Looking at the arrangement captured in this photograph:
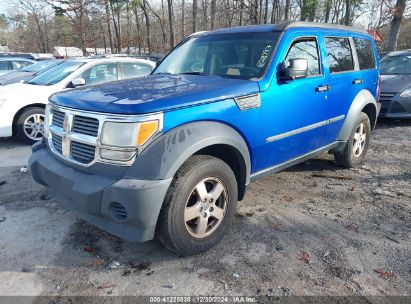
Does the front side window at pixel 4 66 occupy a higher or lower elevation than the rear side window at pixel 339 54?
lower

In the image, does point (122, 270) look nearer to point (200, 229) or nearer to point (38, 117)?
point (200, 229)

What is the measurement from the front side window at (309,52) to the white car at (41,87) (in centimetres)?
397

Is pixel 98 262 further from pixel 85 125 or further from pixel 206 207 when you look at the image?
pixel 85 125

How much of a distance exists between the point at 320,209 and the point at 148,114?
2420 mm

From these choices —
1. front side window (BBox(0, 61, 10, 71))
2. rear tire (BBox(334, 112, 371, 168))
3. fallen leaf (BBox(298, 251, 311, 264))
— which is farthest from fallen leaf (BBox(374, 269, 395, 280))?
front side window (BBox(0, 61, 10, 71))

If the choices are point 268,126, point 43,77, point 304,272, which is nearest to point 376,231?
point 304,272

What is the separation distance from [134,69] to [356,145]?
16.4 feet

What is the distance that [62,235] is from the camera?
3.47 m

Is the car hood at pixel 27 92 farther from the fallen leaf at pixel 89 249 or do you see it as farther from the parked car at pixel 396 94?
the parked car at pixel 396 94

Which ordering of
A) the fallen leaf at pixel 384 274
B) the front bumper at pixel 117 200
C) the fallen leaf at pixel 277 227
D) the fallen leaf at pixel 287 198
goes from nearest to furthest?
the front bumper at pixel 117 200 < the fallen leaf at pixel 384 274 < the fallen leaf at pixel 277 227 < the fallen leaf at pixel 287 198

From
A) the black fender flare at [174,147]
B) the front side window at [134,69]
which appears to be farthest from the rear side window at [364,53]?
the front side window at [134,69]

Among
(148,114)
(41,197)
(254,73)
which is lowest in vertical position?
(41,197)

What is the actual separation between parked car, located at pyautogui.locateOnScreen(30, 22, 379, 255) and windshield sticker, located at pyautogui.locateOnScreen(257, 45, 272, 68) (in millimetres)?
15

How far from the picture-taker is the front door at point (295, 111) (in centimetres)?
353
